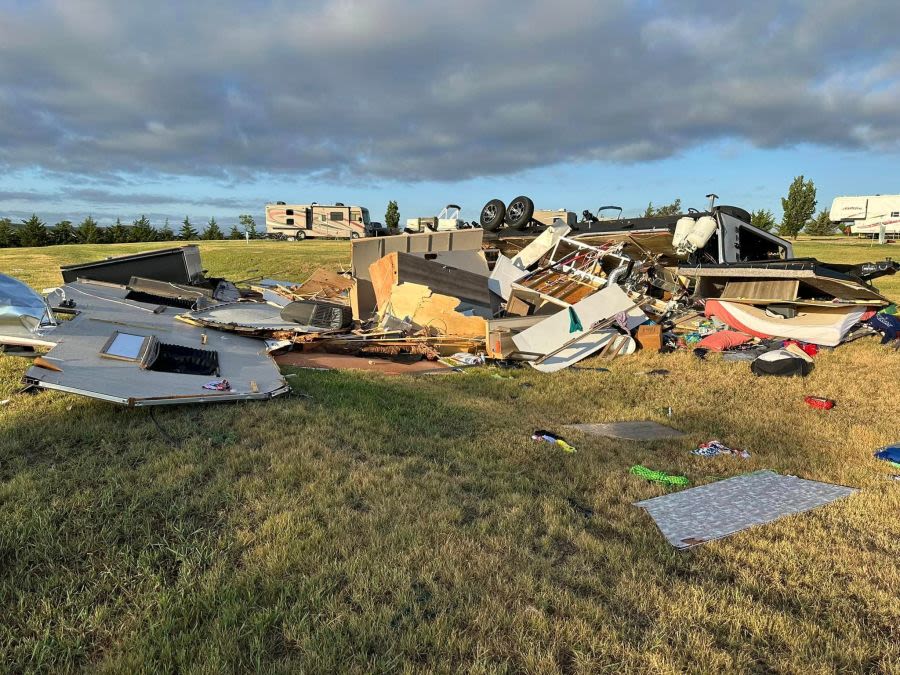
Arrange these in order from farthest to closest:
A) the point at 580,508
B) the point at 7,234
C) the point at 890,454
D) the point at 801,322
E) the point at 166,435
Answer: the point at 7,234 → the point at 801,322 → the point at 890,454 → the point at 166,435 → the point at 580,508

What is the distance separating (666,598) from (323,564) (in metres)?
1.49

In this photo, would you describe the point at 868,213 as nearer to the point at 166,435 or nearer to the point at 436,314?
the point at 436,314

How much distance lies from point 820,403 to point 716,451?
2.08 meters

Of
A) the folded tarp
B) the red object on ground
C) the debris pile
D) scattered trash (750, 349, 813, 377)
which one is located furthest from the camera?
the folded tarp

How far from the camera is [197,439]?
339 cm

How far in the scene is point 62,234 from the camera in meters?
32.9

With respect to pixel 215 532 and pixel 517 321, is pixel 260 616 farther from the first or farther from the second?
pixel 517 321

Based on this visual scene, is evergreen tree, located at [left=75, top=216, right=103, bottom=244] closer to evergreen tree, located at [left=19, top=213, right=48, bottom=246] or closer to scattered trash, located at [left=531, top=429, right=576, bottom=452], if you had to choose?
evergreen tree, located at [left=19, top=213, right=48, bottom=246]

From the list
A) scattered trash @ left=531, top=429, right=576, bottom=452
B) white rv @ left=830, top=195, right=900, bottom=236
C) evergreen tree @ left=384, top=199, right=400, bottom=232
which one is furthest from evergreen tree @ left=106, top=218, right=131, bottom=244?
white rv @ left=830, top=195, right=900, bottom=236

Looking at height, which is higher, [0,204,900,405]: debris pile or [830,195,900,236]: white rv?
[830,195,900,236]: white rv

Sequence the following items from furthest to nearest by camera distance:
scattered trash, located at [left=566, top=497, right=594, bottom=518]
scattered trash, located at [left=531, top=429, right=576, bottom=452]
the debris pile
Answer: the debris pile
scattered trash, located at [left=531, top=429, right=576, bottom=452]
scattered trash, located at [left=566, top=497, right=594, bottom=518]

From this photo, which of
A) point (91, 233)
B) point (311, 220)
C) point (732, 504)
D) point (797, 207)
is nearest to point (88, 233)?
point (91, 233)

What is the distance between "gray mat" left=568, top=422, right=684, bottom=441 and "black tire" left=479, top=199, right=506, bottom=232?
29.6 feet

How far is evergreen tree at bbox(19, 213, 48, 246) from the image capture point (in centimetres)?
3056
